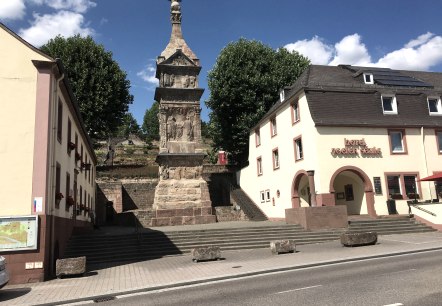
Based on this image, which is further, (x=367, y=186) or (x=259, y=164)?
(x=259, y=164)

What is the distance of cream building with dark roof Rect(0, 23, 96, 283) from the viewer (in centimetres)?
1248

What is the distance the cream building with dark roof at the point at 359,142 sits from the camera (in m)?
25.0

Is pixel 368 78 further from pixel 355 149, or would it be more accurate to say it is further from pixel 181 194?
pixel 181 194

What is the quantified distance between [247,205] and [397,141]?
13068mm

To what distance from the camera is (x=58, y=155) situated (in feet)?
50.3

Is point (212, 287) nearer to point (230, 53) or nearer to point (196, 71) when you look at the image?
point (196, 71)

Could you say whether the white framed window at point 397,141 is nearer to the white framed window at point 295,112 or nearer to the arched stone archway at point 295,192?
the white framed window at point 295,112

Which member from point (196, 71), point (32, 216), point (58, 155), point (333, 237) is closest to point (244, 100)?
point (196, 71)

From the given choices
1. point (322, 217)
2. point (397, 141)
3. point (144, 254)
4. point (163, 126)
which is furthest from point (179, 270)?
point (397, 141)

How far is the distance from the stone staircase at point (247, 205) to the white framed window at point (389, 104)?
494 inches

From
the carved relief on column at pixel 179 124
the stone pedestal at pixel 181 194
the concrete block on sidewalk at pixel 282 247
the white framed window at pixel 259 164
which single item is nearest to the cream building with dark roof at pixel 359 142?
the white framed window at pixel 259 164

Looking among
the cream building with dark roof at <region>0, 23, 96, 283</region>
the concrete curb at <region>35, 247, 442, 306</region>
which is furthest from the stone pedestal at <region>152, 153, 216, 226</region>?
the concrete curb at <region>35, 247, 442, 306</region>

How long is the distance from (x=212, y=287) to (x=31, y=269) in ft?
20.5

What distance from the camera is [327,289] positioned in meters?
8.54
